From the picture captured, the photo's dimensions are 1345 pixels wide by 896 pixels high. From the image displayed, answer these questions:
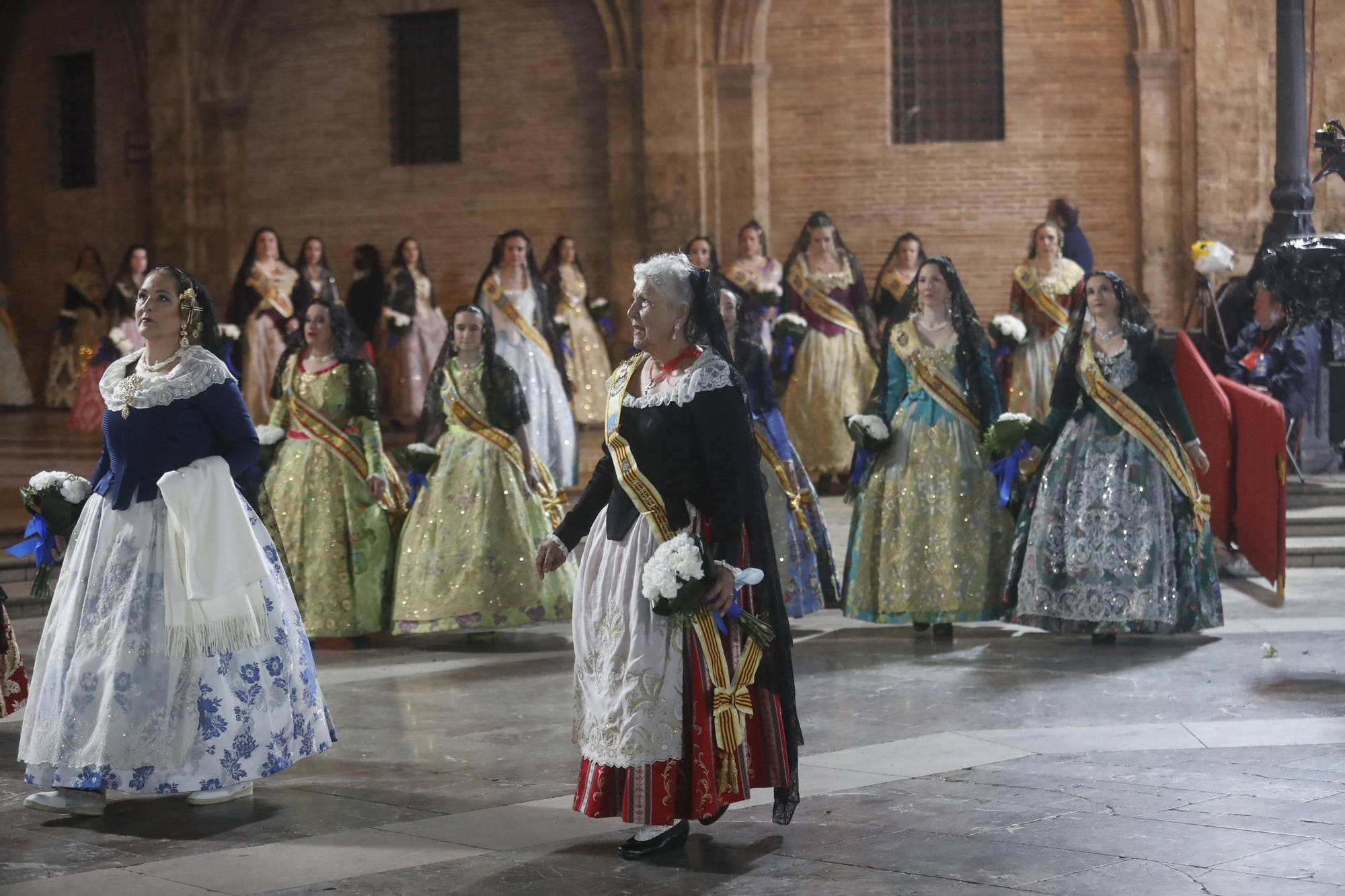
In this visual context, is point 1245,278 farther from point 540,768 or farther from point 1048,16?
point 540,768

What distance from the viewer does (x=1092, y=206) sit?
54.6ft

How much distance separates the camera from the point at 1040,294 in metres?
12.9

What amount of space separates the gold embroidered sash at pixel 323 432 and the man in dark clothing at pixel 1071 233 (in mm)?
6866

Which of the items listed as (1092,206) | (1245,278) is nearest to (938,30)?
(1092,206)

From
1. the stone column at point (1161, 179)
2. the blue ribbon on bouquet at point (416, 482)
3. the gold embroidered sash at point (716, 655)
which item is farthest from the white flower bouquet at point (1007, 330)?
the gold embroidered sash at point (716, 655)

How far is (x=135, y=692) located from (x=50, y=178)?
1777 cm

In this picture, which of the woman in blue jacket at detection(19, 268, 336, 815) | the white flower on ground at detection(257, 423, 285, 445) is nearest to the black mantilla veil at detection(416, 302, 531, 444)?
the white flower on ground at detection(257, 423, 285, 445)

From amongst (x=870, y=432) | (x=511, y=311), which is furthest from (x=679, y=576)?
(x=511, y=311)

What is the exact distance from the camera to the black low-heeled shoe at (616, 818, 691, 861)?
4684mm

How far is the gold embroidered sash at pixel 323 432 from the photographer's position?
8.43 m

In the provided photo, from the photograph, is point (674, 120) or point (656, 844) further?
point (674, 120)

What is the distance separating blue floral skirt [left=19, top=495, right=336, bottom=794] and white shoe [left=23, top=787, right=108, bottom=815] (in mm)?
54

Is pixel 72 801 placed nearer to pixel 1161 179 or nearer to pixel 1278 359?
pixel 1278 359

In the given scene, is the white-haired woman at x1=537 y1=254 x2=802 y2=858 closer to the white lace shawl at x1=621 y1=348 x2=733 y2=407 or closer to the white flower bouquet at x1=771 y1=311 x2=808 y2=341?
the white lace shawl at x1=621 y1=348 x2=733 y2=407
